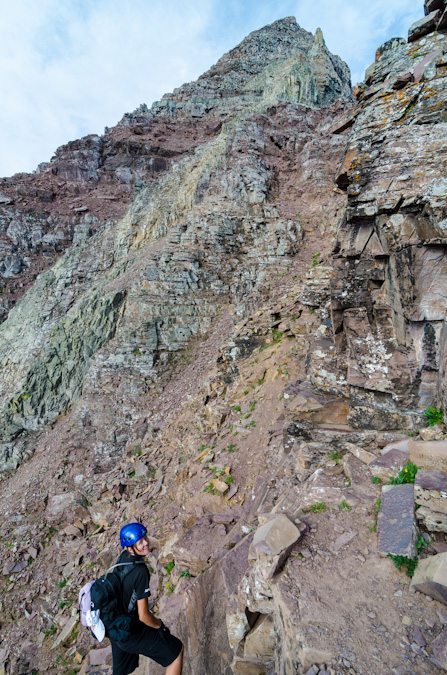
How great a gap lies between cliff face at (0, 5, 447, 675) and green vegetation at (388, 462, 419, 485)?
39cm

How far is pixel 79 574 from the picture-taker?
29.9 feet

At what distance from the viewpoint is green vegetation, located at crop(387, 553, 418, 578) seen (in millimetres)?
3000

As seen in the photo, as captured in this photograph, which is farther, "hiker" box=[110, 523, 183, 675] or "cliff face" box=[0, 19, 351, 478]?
"cliff face" box=[0, 19, 351, 478]

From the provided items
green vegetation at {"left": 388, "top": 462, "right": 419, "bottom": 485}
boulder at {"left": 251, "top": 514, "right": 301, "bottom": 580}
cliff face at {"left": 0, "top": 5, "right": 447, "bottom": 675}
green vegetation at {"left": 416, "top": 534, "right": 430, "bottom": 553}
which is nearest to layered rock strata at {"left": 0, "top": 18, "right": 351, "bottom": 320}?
cliff face at {"left": 0, "top": 5, "right": 447, "bottom": 675}

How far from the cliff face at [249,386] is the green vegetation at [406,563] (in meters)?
0.15

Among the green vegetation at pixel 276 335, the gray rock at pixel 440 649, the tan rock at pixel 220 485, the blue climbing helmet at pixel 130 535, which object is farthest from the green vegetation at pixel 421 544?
the green vegetation at pixel 276 335

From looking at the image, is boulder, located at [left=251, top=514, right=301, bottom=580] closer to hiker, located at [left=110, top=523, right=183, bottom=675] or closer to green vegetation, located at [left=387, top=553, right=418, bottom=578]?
green vegetation, located at [left=387, top=553, right=418, bottom=578]

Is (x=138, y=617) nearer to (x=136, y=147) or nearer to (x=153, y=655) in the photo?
(x=153, y=655)

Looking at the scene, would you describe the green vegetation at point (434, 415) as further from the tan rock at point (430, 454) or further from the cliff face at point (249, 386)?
the tan rock at point (430, 454)

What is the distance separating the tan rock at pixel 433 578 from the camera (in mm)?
2564

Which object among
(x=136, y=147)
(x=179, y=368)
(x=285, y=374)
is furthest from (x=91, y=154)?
(x=285, y=374)

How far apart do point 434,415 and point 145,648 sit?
496cm

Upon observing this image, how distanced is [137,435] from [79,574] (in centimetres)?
553

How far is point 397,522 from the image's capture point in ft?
11.2
